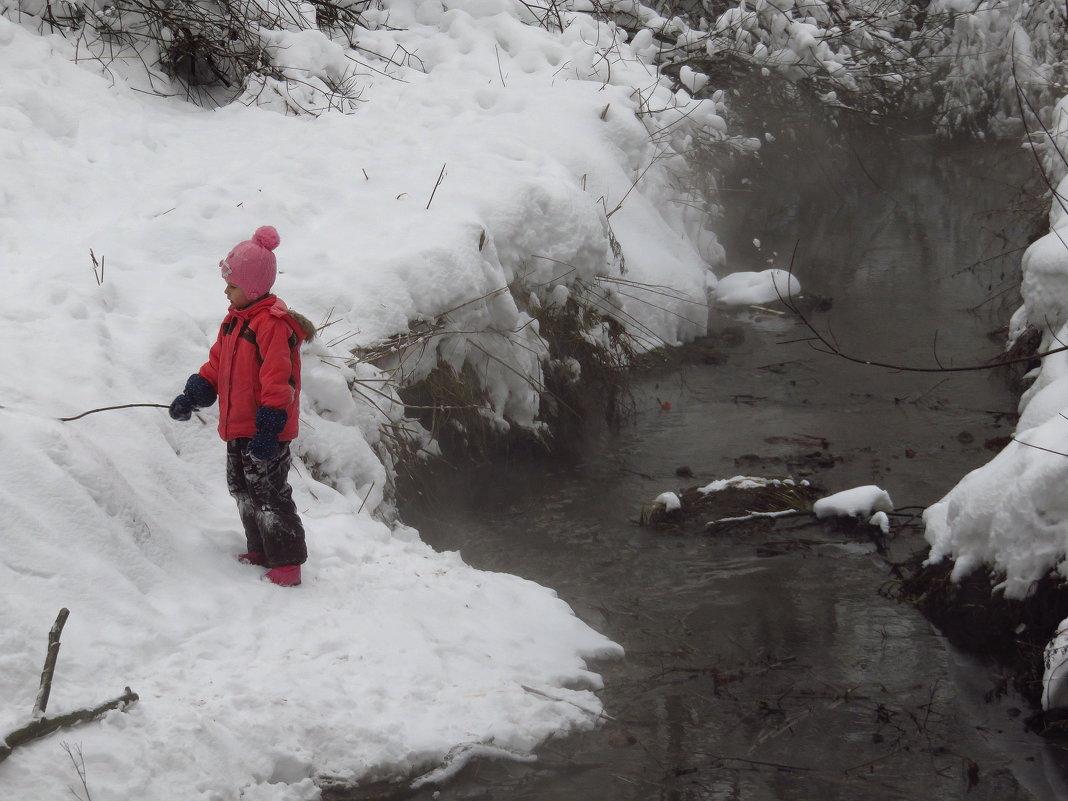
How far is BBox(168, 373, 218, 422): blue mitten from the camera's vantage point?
13.7ft

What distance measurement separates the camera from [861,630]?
4.79 m

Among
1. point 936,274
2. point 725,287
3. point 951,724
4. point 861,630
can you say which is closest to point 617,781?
point 951,724

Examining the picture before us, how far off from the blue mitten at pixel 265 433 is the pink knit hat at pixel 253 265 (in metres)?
0.48

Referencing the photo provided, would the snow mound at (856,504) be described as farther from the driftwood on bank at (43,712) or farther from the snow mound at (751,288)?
the snow mound at (751,288)

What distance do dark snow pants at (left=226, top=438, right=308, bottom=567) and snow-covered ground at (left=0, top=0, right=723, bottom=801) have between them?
5.8 inches

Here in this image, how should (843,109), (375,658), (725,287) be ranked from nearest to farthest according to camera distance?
1. (375,658)
2. (725,287)
3. (843,109)

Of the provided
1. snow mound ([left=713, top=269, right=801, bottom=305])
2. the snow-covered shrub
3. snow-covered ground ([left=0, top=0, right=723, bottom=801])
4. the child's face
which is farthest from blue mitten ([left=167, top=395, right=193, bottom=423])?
snow mound ([left=713, top=269, right=801, bottom=305])

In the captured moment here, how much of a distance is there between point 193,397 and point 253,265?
0.60 m

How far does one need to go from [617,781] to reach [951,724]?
141cm

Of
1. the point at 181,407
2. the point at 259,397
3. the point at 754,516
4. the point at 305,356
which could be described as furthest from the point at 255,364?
the point at 754,516

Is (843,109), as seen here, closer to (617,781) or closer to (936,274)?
(936,274)

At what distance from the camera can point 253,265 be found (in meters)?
4.04

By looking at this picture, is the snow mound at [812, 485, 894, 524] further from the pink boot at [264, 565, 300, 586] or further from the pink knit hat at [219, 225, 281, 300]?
the pink knit hat at [219, 225, 281, 300]

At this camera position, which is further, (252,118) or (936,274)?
(936,274)
